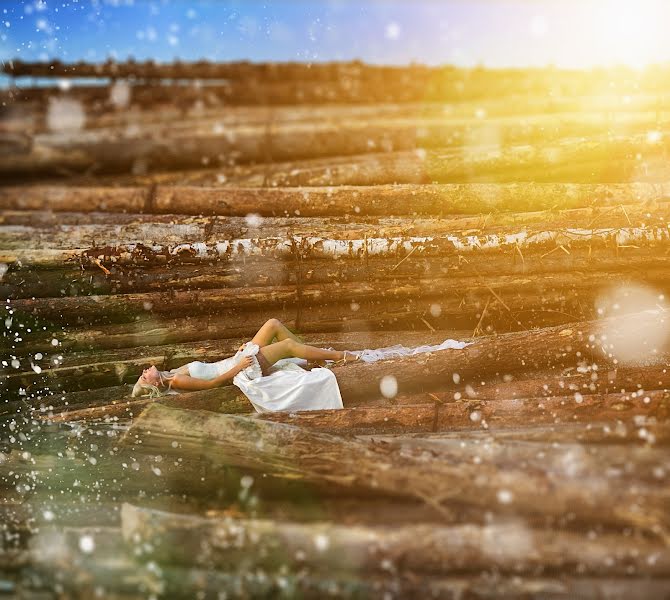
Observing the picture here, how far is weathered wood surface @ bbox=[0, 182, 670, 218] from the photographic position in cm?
629

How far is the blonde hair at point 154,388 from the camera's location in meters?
5.10

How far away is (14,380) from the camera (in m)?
5.82

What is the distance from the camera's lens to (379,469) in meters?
3.51

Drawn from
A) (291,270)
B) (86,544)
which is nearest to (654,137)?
(291,270)

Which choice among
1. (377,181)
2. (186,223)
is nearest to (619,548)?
(377,181)

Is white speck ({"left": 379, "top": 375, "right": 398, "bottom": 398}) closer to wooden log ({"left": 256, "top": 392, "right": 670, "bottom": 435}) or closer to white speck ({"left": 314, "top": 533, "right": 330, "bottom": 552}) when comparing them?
wooden log ({"left": 256, "top": 392, "right": 670, "bottom": 435})

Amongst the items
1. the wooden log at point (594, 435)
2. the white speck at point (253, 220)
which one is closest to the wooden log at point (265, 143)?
the white speck at point (253, 220)

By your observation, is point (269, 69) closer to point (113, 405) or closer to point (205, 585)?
point (113, 405)

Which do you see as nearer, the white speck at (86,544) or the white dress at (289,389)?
the white speck at (86,544)

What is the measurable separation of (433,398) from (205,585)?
244 centimetres

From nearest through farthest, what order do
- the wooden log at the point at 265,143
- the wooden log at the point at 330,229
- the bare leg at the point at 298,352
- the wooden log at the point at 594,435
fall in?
the wooden log at the point at 594,435 < the bare leg at the point at 298,352 < the wooden log at the point at 330,229 < the wooden log at the point at 265,143

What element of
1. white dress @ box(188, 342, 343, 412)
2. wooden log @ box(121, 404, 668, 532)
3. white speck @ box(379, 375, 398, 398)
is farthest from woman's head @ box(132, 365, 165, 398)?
white speck @ box(379, 375, 398, 398)

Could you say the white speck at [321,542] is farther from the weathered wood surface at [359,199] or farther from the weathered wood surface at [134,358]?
the weathered wood surface at [359,199]

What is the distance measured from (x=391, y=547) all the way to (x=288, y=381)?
7.40 feet
